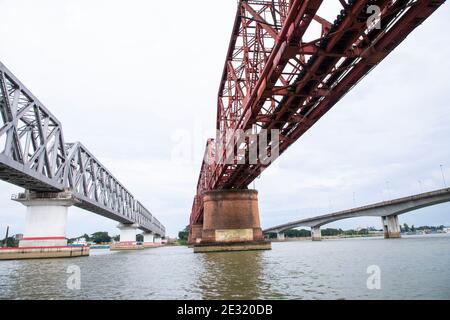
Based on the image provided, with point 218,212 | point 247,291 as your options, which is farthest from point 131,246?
point 247,291

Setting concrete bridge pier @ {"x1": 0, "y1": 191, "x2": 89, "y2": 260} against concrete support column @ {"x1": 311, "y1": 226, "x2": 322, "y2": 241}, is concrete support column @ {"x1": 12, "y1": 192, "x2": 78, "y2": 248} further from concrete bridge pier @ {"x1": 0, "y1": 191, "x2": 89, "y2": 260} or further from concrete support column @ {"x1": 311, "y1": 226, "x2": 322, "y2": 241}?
concrete support column @ {"x1": 311, "y1": 226, "x2": 322, "y2": 241}

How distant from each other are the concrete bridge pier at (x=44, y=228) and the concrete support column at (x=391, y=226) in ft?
231

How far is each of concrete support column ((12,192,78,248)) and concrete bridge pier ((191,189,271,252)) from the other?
19.9 metres

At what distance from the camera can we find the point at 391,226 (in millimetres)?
76312

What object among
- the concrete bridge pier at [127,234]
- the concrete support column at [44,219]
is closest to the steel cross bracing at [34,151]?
the concrete support column at [44,219]

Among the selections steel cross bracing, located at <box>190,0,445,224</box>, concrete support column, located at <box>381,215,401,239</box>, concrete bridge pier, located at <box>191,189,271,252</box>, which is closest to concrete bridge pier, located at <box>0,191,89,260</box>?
concrete bridge pier, located at <box>191,189,271,252</box>

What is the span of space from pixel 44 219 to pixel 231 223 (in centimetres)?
2617

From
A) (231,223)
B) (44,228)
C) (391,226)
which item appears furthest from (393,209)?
(44,228)

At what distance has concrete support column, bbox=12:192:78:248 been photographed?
41.0 meters

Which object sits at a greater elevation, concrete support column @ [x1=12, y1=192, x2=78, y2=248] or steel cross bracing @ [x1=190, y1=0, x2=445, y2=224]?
steel cross bracing @ [x1=190, y1=0, x2=445, y2=224]

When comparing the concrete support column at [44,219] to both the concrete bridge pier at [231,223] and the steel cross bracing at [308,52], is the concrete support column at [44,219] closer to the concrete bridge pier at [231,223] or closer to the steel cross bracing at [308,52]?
the concrete bridge pier at [231,223]

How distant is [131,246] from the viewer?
338 ft
